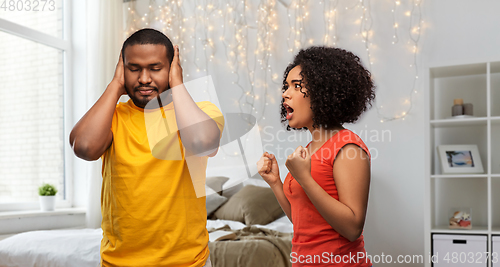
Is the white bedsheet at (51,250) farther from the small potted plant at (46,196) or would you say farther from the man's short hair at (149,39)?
the man's short hair at (149,39)

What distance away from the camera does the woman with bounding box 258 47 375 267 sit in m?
0.91

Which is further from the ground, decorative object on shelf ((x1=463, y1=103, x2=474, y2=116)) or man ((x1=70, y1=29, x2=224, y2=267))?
decorative object on shelf ((x1=463, y1=103, x2=474, y2=116))

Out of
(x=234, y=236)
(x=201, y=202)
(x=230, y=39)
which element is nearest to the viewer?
(x=201, y=202)

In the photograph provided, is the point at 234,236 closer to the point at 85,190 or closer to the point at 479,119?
the point at 479,119

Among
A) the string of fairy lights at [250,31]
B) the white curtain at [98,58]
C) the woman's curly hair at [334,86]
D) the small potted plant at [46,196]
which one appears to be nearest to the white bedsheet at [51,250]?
the small potted plant at [46,196]

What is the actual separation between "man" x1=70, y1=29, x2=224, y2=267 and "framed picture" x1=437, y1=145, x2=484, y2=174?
2.01 meters

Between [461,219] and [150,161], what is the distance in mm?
2143

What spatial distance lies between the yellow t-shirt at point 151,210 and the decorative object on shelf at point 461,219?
200 centimetres

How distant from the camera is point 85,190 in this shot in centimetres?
359

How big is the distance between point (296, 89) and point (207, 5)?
2829 millimetres

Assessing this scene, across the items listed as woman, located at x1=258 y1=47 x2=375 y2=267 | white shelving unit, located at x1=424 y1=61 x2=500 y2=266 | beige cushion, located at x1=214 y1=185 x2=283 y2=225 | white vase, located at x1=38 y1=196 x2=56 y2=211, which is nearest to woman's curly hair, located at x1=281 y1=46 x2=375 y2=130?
woman, located at x1=258 y1=47 x2=375 y2=267

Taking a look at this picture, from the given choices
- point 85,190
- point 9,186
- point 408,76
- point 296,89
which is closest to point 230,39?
point 408,76

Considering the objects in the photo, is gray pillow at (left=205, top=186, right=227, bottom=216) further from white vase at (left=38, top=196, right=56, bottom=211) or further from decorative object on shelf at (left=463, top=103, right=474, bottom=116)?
decorative object on shelf at (left=463, top=103, right=474, bottom=116)

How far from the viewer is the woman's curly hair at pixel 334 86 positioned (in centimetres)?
101
